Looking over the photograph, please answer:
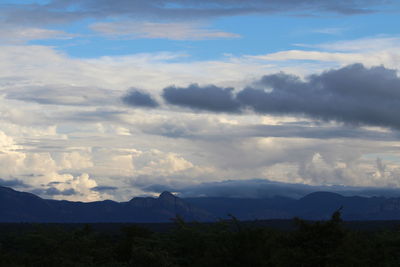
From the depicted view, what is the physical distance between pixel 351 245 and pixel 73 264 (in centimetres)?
2978

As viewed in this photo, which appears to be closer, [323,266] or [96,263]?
[323,266]

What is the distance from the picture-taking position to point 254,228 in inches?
2830

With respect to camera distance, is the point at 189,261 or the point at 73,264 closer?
the point at 73,264

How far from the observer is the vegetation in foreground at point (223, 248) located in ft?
183

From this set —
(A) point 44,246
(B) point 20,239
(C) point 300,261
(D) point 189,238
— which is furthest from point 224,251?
(B) point 20,239

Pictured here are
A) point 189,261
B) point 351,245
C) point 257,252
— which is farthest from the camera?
point 189,261

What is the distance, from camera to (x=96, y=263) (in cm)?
7125

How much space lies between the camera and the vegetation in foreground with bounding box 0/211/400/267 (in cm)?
5572

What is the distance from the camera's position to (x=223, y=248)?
67.5m

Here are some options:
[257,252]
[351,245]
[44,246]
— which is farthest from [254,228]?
[44,246]

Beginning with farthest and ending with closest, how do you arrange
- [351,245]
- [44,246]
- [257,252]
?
[44,246], [257,252], [351,245]

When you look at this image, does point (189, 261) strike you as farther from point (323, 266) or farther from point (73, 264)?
point (323, 266)

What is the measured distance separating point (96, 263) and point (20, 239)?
14.5 m

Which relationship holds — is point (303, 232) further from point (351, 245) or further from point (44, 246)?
point (44, 246)
